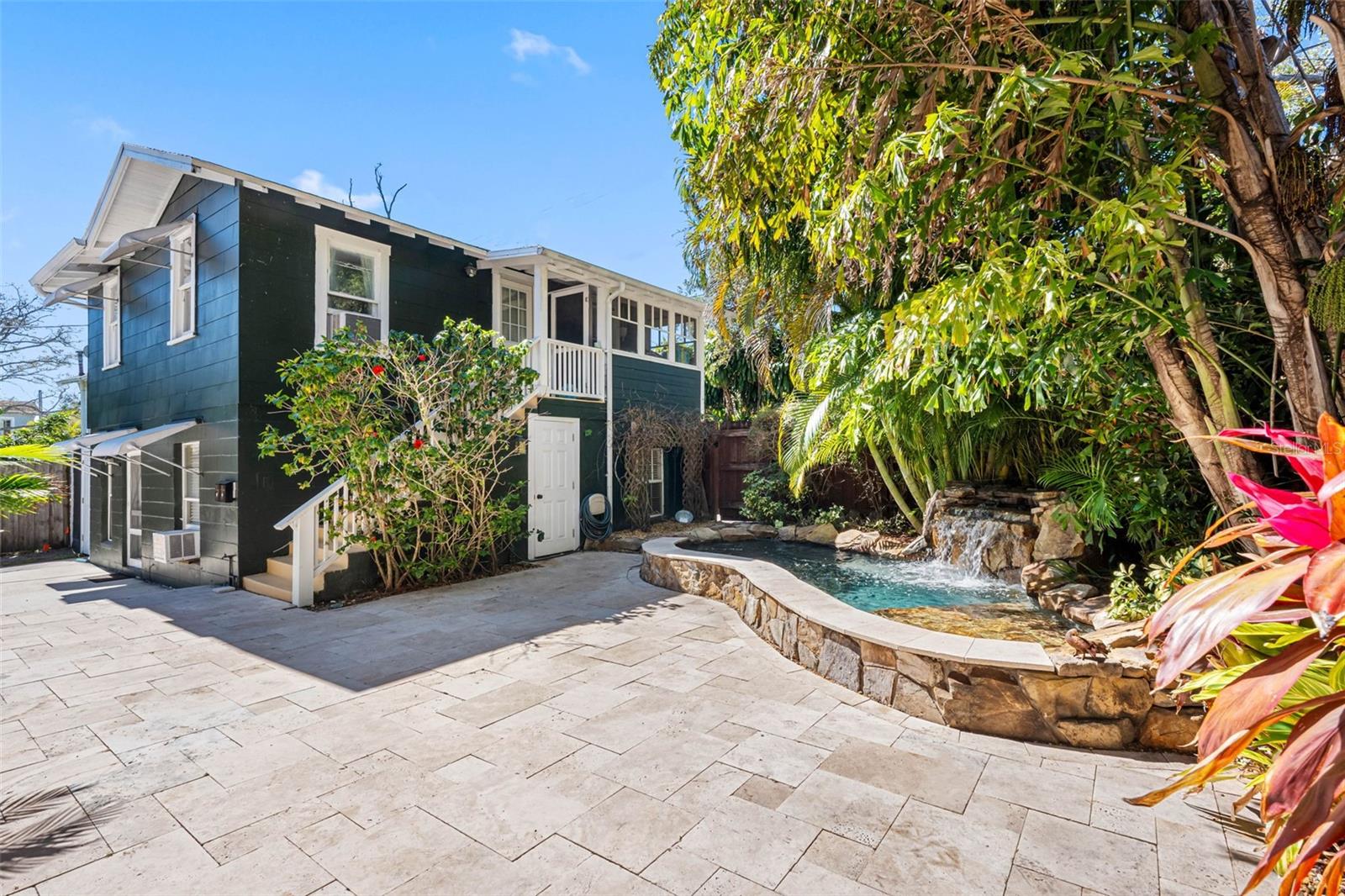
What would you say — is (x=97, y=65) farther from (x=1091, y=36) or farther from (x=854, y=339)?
(x=1091, y=36)

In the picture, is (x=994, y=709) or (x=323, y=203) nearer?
(x=994, y=709)

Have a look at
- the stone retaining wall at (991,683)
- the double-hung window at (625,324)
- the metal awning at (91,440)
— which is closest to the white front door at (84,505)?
the metal awning at (91,440)

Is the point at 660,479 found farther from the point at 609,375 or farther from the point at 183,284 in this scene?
the point at 183,284

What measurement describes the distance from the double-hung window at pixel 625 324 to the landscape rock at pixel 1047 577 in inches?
274

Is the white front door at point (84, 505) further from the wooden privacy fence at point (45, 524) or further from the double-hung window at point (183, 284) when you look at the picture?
the double-hung window at point (183, 284)

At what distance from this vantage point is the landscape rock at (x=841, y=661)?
3473mm

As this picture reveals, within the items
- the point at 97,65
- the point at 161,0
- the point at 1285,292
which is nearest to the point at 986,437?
the point at 1285,292

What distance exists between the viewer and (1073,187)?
289 cm

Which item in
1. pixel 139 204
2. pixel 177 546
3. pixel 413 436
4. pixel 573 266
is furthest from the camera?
pixel 573 266

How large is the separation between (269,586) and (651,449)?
5658mm

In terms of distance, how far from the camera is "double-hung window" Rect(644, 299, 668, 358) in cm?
1105

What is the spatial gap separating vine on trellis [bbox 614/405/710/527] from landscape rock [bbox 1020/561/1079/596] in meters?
6.04

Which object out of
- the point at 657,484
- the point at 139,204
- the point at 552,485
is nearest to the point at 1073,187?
the point at 552,485

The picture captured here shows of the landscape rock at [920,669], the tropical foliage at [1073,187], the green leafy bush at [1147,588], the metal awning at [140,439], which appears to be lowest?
the landscape rock at [920,669]
